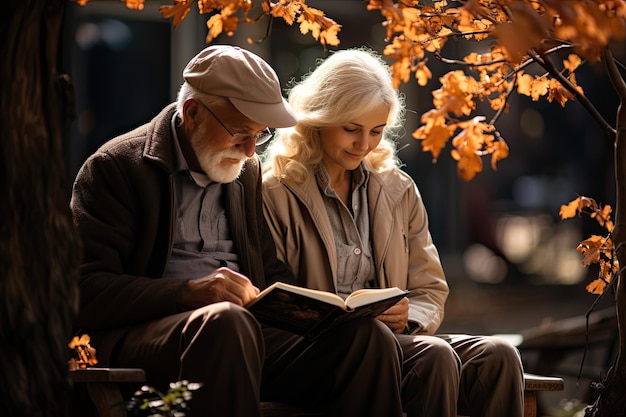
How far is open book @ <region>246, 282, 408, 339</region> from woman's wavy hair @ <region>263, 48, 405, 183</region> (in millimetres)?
820

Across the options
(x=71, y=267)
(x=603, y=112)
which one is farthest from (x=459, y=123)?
(x=603, y=112)

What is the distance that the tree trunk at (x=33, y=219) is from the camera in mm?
2836

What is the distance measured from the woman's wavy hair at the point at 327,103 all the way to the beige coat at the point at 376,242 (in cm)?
8

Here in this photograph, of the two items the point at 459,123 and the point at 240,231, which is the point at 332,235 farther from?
the point at 459,123

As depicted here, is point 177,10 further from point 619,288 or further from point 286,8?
point 619,288

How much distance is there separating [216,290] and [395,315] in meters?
0.77

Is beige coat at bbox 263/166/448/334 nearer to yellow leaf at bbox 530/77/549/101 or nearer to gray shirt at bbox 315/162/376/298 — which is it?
gray shirt at bbox 315/162/376/298

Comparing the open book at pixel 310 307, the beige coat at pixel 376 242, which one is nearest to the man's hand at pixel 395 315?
the beige coat at pixel 376 242

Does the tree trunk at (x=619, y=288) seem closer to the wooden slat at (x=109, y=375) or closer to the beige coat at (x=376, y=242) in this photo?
the beige coat at (x=376, y=242)

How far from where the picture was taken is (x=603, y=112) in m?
11.6

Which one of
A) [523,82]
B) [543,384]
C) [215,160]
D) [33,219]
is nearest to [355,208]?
[215,160]

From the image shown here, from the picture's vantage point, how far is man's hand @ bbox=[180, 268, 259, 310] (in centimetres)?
369

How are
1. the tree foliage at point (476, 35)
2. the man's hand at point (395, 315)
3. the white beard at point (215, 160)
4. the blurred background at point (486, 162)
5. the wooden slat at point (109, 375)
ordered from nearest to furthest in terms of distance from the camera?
the tree foliage at point (476, 35) < the wooden slat at point (109, 375) < the white beard at point (215, 160) < the man's hand at point (395, 315) < the blurred background at point (486, 162)

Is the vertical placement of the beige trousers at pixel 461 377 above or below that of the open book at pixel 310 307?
below
